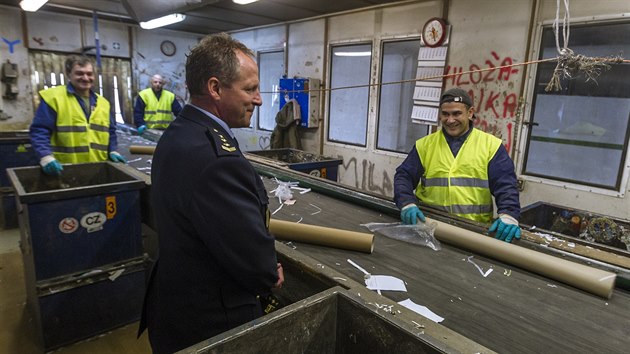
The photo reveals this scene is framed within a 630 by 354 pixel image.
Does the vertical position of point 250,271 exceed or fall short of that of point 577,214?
it exceeds it

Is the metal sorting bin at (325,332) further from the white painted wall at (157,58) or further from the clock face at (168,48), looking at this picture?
the clock face at (168,48)

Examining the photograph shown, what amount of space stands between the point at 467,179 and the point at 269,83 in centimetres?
558

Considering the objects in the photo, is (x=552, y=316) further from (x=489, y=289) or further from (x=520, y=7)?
(x=520, y=7)

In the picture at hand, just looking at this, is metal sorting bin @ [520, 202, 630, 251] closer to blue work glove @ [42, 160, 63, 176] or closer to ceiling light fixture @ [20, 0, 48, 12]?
blue work glove @ [42, 160, 63, 176]

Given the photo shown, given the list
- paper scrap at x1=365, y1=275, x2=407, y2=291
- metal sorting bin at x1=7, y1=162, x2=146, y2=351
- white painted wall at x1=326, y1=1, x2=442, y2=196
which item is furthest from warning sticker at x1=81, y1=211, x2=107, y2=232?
white painted wall at x1=326, y1=1, x2=442, y2=196

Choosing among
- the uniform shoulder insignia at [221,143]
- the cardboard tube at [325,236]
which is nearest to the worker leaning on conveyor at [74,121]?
the cardboard tube at [325,236]

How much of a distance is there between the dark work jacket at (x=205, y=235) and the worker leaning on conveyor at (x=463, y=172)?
1037mm

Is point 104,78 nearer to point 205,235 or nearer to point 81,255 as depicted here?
point 81,255

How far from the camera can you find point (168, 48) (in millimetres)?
7586

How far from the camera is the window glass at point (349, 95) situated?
527cm

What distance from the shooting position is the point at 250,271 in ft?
3.58

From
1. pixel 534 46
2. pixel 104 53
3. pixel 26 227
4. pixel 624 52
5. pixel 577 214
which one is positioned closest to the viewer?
pixel 26 227

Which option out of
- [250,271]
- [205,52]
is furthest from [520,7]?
[250,271]

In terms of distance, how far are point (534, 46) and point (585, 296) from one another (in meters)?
3.06
